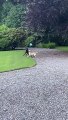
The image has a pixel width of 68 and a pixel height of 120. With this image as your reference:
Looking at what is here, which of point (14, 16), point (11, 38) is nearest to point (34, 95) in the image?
point (11, 38)

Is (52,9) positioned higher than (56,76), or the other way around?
(52,9)

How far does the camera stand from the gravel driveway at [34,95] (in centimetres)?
696

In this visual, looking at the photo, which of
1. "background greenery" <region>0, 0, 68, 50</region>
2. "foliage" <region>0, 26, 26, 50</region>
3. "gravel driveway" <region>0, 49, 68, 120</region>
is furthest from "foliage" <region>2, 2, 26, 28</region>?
"gravel driveway" <region>0, 49, 68, 120</region>

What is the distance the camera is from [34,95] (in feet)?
28.4

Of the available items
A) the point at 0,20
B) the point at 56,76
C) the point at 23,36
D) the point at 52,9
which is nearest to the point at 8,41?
the point at 23,36

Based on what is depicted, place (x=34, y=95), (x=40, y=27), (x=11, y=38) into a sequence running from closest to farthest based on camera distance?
(x=34, y=95), (x=40, y=27), (x=11, y=38)

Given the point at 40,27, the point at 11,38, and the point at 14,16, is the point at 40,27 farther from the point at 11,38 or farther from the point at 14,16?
the point at 14,16

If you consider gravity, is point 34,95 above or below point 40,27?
below

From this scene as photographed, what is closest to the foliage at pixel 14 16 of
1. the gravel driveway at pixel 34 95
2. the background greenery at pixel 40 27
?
the background greenery at pixel 40 27

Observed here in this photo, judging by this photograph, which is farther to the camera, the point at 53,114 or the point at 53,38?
the point at 53,38

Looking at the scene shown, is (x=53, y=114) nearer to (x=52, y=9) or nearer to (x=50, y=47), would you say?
(x=52, y=9)

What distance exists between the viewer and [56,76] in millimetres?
11523

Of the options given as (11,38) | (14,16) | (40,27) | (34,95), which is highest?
(14,16)

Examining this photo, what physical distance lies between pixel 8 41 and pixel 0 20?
10191 mm
